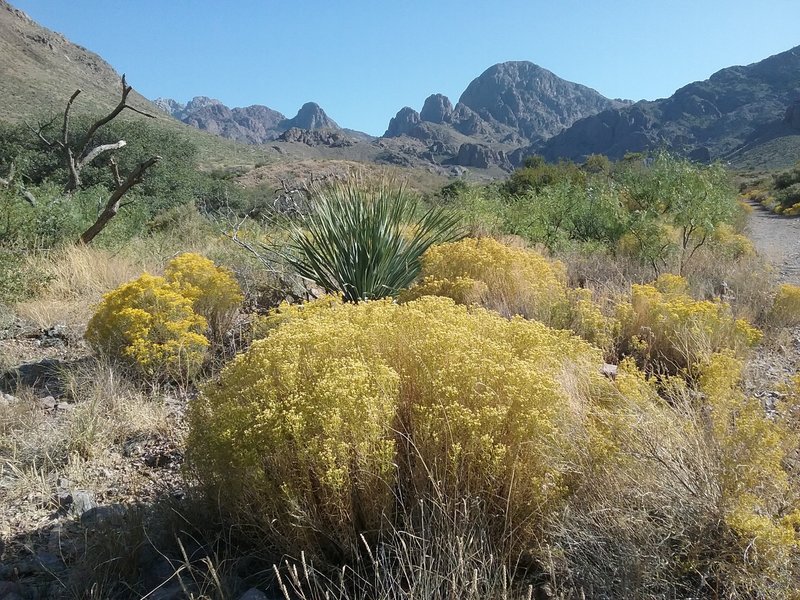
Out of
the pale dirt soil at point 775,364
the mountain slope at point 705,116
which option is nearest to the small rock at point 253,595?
the pale dirt soil at point 775,364

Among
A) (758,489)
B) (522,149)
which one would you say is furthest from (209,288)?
(522,149)

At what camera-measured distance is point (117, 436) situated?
3.84 metres

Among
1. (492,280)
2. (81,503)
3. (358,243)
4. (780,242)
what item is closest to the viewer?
(81,503)

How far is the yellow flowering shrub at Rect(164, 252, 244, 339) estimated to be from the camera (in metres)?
5.62

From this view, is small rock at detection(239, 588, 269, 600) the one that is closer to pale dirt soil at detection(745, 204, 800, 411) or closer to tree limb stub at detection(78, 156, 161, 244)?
pale dirt soil at detection(745, 204, 800, 411)

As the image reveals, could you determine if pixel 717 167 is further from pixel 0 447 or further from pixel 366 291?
pixel 0 447

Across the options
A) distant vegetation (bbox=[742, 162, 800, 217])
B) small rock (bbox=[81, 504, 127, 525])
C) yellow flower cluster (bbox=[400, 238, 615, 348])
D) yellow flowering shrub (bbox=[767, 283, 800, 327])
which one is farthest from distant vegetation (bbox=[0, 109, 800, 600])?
distant vegetation (bbox=[742, 162, 800, 217])

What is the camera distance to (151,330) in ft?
16.3

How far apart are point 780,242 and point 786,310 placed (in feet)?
44.0

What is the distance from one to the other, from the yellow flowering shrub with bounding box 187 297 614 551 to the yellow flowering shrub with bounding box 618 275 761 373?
A: 246cm

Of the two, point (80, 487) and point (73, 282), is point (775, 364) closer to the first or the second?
point (80, 487)

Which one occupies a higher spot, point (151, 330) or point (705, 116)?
point (705, 116)

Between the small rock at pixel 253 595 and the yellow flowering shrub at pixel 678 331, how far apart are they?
345 cm

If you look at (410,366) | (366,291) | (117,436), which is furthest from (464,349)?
(366,291)
